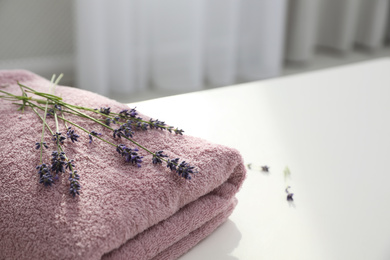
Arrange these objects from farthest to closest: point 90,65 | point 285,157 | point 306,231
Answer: point 90,65
point 285,157
point 306,231

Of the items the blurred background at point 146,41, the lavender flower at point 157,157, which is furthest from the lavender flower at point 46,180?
the blurred background at point 146,41

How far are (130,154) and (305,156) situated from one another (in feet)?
0.99

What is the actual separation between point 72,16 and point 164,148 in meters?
1.53

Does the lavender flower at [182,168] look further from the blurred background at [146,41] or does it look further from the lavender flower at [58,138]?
the blurred background at [146,41]

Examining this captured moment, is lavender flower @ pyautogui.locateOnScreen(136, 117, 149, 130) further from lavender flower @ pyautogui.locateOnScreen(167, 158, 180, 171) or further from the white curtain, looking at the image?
the white curtain

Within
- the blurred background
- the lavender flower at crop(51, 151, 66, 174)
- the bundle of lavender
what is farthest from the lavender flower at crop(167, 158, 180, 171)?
the blurred background

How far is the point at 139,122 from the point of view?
1.74 ft

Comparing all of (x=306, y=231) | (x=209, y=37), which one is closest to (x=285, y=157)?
(x=306, y=231)

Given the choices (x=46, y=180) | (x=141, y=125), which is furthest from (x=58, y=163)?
(x=141, y=125)

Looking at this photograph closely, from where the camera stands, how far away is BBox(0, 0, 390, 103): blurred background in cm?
172

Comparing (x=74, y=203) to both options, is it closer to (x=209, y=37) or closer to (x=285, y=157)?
(x=285, y=157)

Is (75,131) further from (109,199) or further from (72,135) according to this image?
(109,199)

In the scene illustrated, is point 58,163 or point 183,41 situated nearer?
point 58,163

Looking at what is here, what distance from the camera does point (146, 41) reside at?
1.85 metres
